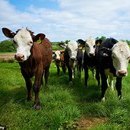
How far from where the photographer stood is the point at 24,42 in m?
10.0

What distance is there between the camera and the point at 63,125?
8.29 meters

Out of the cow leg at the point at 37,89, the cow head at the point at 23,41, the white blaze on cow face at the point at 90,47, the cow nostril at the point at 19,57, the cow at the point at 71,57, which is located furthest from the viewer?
the cow at the point at 71,57

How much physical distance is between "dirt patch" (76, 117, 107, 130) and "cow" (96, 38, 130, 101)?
1660 mm

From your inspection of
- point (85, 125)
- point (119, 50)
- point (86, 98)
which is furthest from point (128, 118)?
point (86, 98)

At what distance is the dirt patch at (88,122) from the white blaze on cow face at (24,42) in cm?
234

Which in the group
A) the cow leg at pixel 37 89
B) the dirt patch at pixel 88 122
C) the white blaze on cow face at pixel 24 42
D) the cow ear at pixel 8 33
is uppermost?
the cow ear at pixel 8 33

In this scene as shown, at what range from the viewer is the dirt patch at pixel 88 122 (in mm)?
8570

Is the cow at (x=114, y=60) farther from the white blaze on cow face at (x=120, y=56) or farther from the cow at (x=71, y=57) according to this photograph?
the cow at (x=71, y=57)

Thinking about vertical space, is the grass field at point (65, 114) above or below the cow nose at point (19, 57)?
below

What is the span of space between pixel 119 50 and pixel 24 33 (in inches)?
112

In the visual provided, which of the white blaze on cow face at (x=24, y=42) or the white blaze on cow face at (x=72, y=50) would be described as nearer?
the white blaze on cow face at (x=24, y=42)

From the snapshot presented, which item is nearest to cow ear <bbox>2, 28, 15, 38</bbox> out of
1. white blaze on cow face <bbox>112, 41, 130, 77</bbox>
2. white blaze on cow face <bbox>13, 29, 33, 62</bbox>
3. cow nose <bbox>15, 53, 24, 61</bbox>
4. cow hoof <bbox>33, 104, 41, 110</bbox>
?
white blaze on cow face <bbox>13, 29, 33, 62</bbox>

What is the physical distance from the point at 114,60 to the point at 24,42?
276 cm

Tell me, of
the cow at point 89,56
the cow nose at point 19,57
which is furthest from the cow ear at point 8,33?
the cow at point 89,56
